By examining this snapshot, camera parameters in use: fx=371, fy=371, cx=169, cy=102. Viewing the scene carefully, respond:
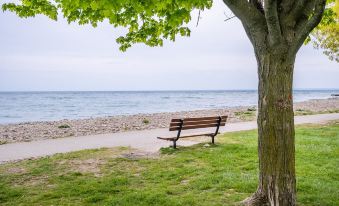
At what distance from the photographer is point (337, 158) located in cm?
954

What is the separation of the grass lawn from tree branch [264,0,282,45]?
279 cm

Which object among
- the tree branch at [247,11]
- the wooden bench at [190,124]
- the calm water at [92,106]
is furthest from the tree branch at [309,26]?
the calm water at [92,106]

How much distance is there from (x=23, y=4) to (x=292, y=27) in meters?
5.45

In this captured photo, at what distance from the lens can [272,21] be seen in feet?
16.3

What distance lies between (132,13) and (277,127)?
3606 millimetres

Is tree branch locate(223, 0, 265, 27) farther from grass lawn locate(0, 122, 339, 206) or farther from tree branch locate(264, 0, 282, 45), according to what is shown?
grass lawn locate(0, 122, 339, 206)

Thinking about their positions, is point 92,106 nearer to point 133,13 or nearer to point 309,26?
point 133,13

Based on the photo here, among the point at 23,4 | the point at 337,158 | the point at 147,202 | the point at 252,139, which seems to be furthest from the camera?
the point at 252,139

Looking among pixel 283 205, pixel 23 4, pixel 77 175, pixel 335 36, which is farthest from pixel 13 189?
pixel 335 36

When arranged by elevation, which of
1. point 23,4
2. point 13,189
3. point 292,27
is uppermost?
point 23,4

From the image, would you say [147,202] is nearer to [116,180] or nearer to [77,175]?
[116,180]

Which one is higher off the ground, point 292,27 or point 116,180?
point 292,27

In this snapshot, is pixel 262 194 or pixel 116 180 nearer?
pixel 262 194

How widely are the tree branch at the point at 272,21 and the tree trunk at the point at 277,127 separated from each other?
0.24 m
